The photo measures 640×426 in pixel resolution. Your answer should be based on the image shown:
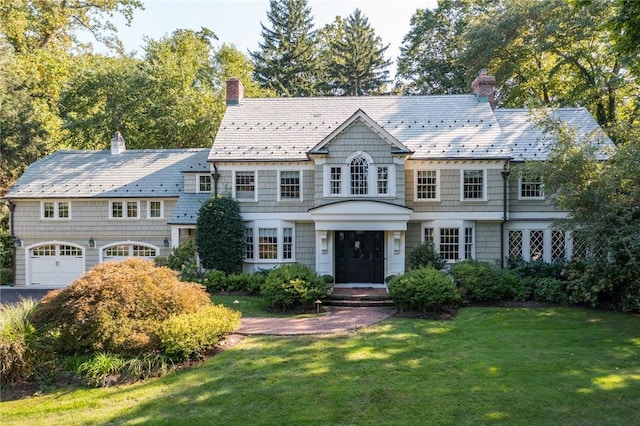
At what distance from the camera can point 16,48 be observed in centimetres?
2741

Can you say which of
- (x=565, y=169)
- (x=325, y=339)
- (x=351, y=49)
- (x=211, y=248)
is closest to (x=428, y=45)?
(x=351, y=49)

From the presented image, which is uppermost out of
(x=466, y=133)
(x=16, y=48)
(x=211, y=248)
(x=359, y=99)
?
(x=16, y=48)

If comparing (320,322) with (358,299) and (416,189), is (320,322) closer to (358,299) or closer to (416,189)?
(358,299)

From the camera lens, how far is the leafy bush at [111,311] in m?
8.95

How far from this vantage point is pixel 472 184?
1770cm

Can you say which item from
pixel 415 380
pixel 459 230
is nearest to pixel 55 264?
pixel 415 380

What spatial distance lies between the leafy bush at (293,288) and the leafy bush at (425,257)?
Result: 4.63 m

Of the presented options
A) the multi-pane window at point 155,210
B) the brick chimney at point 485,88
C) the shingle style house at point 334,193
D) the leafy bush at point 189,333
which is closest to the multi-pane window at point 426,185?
the shingle style house at point 334,193

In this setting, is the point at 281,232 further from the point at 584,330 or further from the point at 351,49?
the point at 351,49

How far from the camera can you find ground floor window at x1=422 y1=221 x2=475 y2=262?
17.6 meters

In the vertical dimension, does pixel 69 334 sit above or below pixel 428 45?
below

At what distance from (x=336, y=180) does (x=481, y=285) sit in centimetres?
714

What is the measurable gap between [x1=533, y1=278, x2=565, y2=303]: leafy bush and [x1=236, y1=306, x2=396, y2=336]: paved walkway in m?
5.47

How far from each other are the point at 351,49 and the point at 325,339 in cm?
4014
